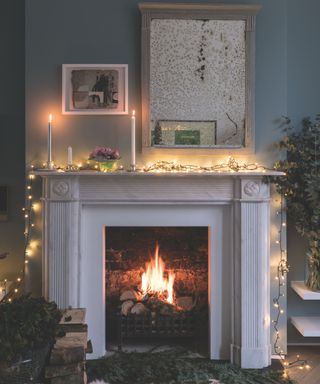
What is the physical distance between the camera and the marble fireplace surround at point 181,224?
3.37 m

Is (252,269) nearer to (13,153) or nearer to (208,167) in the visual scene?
(208,167)

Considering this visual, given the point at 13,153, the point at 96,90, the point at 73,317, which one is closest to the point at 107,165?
the point at 96,90

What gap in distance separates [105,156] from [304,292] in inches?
62.6

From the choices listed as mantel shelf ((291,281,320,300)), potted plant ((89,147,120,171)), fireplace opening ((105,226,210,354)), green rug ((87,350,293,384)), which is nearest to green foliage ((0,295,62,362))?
green rug ((87,350,293,384))

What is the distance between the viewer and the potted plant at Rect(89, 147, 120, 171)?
3334 millimetres

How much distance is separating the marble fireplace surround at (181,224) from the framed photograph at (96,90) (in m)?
0.46

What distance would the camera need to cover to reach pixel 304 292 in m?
3.49

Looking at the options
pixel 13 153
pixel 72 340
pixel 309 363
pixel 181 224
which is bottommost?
pixel 309 363

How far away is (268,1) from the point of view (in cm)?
353

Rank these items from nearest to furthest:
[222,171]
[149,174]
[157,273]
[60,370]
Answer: [60,370]
[149,174]
[222,171]
[157,273]

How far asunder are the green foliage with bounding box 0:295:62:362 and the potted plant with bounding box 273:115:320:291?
1.77 metres

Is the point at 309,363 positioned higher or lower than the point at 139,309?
lower

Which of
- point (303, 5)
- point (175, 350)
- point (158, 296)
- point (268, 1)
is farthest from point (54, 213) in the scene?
point (303, 5)

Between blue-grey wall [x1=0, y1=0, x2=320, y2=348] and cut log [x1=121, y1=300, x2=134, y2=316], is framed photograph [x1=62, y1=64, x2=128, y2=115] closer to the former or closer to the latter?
blue-grey wall [x1=0, y1=0, x2=320, y2=348]
